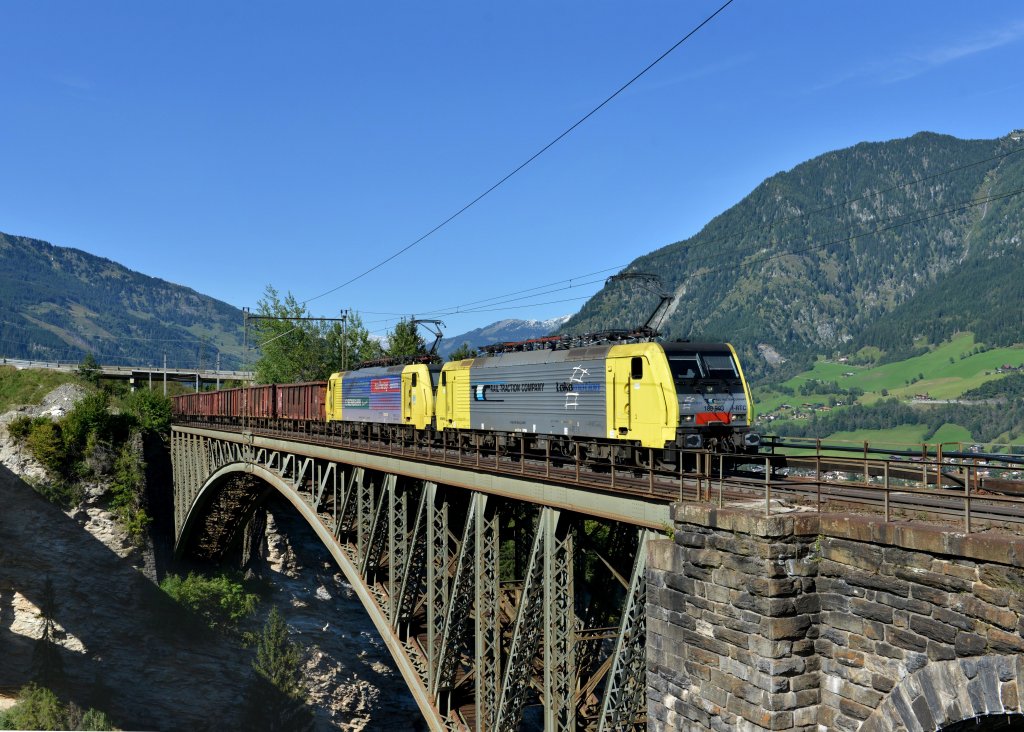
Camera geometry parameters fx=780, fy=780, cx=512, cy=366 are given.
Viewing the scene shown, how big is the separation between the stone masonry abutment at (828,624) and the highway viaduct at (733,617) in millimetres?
19

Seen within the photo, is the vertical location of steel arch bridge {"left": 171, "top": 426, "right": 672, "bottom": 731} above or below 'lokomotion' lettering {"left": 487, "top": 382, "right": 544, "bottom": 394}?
below

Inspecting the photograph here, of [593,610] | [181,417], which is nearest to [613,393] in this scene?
[593,610]

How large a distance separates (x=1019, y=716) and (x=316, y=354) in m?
79.8

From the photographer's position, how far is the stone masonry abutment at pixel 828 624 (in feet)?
27.7

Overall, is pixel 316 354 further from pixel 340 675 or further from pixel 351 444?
pixel 351 444

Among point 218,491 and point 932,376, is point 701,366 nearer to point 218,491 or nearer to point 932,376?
point 218,491

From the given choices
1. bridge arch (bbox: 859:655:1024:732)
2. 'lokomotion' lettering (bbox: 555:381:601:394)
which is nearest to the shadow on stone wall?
'lokomotion' lettering (bbox: 555:381:601:394)

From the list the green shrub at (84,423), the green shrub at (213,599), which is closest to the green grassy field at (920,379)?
the green shrub at (213,599)

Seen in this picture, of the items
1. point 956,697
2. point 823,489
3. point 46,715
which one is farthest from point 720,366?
point 46,715

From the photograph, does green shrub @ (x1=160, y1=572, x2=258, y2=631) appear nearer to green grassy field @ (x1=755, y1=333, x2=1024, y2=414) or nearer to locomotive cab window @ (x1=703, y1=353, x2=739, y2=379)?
locomotive cab window @ (x1=703, y1=353, x2=739, y2=379)

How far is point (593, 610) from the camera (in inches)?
679

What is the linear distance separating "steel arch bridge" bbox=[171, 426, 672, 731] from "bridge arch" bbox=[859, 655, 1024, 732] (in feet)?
13.9

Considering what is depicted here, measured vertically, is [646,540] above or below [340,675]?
above

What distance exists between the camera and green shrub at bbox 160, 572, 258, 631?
52188 millimetres
